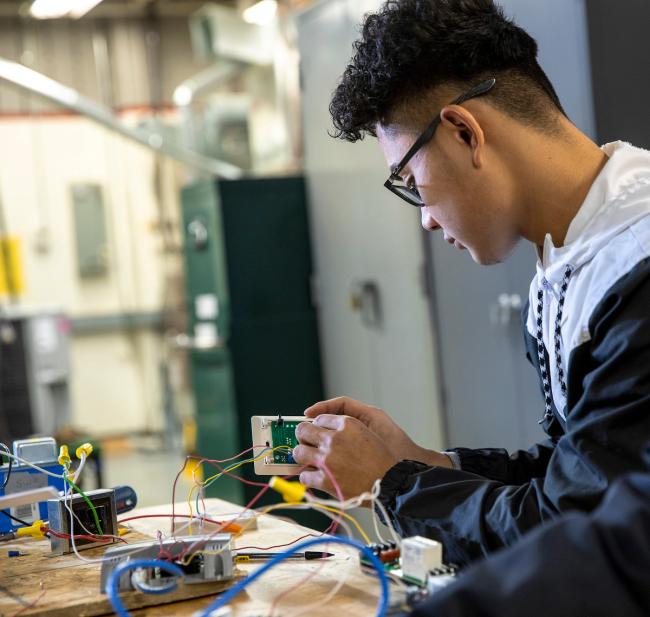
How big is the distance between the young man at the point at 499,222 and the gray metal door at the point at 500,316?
3.75ft

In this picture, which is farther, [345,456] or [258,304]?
[258,304]

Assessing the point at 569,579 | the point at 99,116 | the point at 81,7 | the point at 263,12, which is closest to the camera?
the point at 569,579

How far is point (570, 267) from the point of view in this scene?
1.27 m

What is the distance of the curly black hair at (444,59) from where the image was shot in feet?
4.23

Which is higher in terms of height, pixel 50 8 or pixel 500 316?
pixel 50 8

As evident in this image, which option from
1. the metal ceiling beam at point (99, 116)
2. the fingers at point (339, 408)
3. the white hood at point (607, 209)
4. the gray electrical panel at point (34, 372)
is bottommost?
the gray electrical panel at point (34, 372)

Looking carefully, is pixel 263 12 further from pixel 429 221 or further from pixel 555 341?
pixel 555 341

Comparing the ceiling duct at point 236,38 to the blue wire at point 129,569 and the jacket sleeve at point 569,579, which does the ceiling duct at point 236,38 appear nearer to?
the blue wire at point 129,569

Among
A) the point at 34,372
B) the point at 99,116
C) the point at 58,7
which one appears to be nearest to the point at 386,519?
the point at 99,116

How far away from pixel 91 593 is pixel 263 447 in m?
0.36

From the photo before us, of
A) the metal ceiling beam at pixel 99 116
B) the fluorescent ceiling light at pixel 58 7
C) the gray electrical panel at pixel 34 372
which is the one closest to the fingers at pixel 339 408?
the metal ceiling beam at pixel 99 116

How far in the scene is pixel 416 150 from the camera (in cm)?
135

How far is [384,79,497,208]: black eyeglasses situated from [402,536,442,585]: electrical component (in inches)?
20.9

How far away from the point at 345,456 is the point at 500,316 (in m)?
1.70
